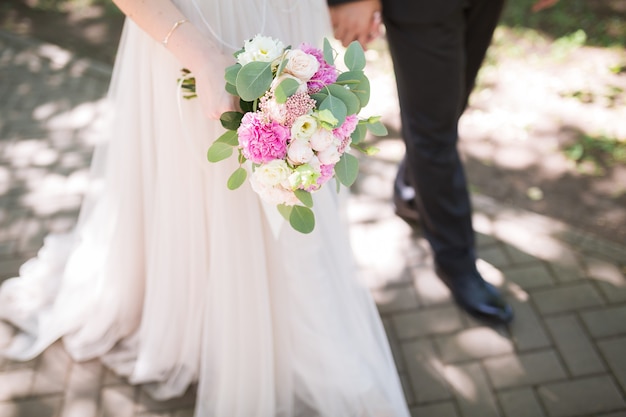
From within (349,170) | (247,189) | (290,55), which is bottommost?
(247,189)

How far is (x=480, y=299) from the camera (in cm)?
282

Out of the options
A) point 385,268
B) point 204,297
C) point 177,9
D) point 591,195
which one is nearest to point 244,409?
point 204,297

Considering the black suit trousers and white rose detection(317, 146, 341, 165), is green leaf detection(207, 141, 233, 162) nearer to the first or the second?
white rose detection(317, 146, 341, 165)

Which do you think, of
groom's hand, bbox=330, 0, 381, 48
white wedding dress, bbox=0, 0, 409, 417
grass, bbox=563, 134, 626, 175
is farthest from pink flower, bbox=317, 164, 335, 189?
grass, bbox=563, 134, 626, 175

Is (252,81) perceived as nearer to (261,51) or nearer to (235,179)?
(261,51)

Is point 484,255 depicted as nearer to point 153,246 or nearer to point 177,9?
point 153,246

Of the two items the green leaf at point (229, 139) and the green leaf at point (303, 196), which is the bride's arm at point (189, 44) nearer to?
the green leaf at point (229, 139)

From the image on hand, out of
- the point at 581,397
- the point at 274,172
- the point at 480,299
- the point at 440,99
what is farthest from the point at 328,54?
the point at 581,397

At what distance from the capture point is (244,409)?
2.35 meters

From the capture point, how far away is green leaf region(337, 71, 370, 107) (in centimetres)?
161

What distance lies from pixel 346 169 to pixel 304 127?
22cm

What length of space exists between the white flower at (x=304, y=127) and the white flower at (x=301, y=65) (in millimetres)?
120

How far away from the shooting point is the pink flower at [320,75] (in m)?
1.57

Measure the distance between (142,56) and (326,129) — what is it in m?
1.01
